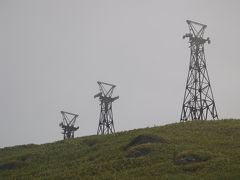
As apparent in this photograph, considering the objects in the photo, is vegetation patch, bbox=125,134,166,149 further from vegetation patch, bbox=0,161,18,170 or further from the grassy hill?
vegetation patch, bbox=0,161,18,170

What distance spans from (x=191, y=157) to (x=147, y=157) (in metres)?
3.40

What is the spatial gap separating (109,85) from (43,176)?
37.6 m

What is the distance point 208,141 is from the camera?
121 ft

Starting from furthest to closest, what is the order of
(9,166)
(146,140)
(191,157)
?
1. (9,166)
2. (146,140)
3. (191,157)

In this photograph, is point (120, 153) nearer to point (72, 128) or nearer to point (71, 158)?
point (71, 158)

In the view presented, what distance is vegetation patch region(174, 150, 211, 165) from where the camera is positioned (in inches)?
1203

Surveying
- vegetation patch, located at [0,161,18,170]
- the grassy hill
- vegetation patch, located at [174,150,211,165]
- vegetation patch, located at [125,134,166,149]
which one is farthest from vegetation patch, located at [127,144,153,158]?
vegetation patch, located at [0,161,18,170]

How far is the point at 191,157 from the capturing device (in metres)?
31.1

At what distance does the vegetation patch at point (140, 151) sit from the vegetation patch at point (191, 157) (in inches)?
136

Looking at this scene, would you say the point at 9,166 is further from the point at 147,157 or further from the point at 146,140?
the point at 147,157

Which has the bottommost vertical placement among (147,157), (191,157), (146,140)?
(191,157)

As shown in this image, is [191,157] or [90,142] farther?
[90,142]

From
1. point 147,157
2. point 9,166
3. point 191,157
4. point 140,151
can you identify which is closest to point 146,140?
point 140,151

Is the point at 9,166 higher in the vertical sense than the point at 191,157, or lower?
higher
